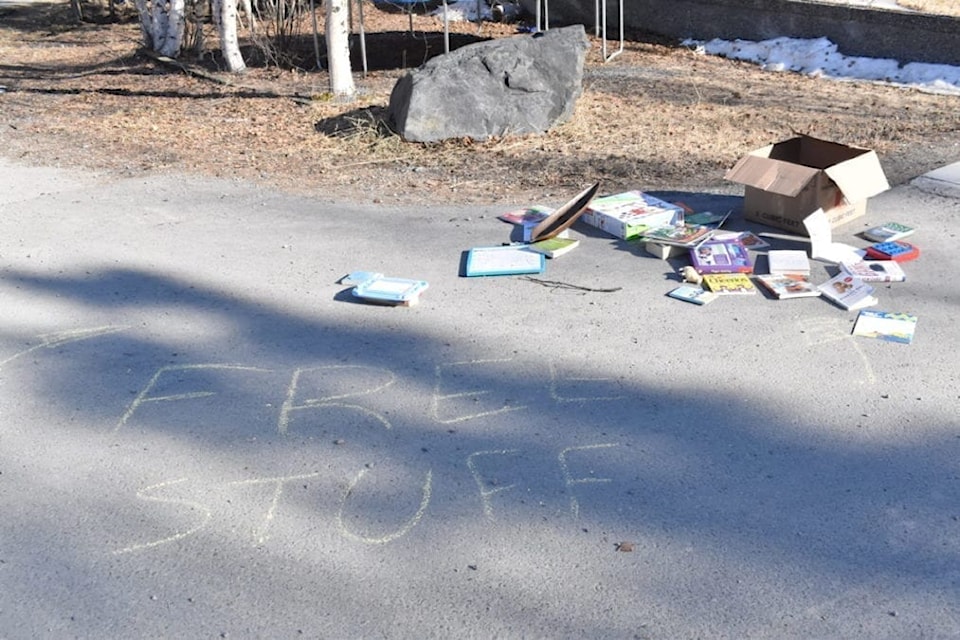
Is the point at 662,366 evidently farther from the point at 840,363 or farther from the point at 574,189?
the point at 574,189

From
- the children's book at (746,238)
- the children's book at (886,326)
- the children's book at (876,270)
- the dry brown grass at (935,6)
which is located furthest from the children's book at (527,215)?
the dry brown grass at (935,6)

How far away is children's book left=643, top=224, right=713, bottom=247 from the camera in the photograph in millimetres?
5621

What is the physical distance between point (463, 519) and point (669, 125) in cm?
629

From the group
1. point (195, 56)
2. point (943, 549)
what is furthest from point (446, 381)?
point (195, 56)

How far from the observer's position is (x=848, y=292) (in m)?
5.02

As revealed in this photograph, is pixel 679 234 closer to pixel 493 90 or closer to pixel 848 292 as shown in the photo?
pixel 848 292

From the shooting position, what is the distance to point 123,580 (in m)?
3.17

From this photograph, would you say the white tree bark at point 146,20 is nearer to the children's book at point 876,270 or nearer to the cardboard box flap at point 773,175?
the cardboard box flap at point 773,175

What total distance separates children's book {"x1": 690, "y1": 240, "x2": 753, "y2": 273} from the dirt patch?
1504mm

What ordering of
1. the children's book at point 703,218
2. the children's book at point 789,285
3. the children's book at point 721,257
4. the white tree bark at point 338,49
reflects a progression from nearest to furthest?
the children's book at point 789,285, the children's book at point 721,257, the children's book at point 703,218, the white tree bark at point 338,49

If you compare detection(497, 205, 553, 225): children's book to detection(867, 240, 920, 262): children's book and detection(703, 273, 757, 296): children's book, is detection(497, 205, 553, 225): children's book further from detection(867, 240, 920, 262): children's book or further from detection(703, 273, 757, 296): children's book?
detection(867, 240, 920, 262): children's book

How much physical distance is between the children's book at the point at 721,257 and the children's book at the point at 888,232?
0.87 meters

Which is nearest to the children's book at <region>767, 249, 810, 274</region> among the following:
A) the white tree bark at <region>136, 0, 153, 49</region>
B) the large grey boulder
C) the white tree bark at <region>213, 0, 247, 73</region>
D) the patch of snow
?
the large grey boulder

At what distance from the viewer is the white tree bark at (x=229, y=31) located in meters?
12.0
